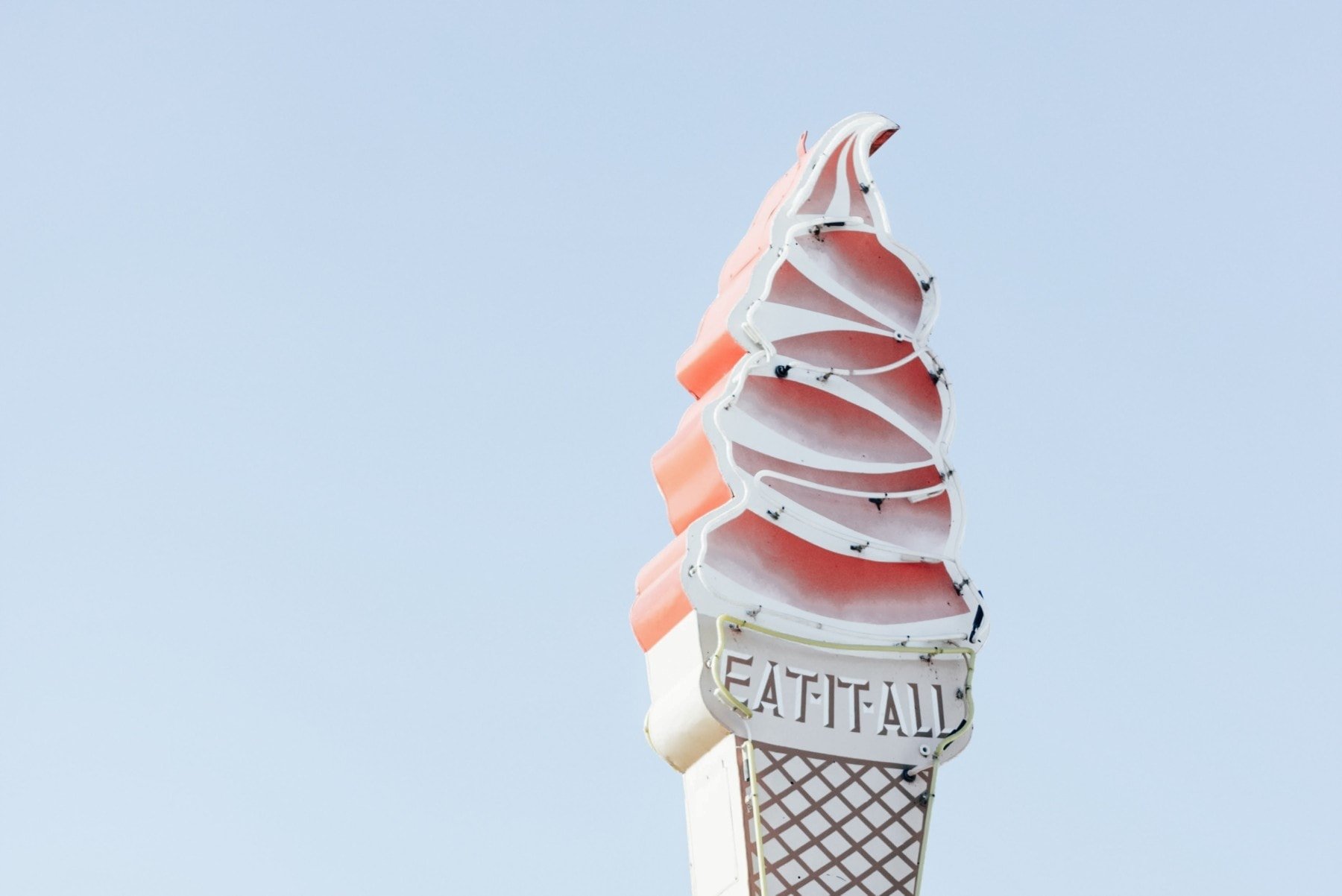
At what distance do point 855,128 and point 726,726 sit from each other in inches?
216

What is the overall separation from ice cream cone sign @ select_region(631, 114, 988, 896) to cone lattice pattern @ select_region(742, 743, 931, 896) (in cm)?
2

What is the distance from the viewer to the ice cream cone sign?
1783 cm

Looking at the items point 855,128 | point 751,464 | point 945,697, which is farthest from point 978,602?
point 855,128

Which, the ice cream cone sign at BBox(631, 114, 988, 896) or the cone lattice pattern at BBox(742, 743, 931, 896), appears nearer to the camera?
the cone lattice pattern at BBox(742, 743, 931, 896)

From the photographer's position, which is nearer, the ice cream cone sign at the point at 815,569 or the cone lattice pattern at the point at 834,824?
the cone lattice pattern at the point at 834,824

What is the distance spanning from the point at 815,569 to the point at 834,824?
6.58 ft

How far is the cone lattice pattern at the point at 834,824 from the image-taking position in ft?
57.5

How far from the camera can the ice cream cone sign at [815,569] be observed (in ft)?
58.5

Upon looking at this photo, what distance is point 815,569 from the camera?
18625 millimetres

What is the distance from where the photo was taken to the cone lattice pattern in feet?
57.5

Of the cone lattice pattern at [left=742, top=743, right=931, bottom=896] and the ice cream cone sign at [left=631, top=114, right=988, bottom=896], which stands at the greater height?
the ice cream cone sign at [left=631, top=114, right=988, bottom=896]

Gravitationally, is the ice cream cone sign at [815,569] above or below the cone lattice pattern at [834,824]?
above

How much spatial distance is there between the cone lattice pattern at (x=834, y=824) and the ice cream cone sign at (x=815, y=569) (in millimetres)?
17

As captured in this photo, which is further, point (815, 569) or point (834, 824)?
point (815, 569)
